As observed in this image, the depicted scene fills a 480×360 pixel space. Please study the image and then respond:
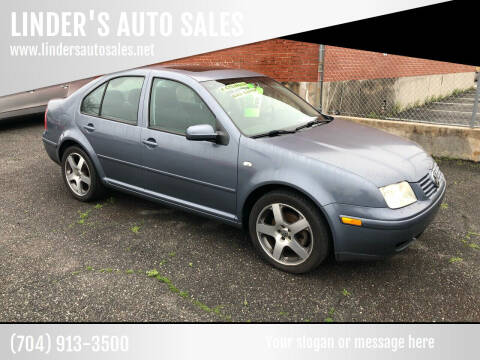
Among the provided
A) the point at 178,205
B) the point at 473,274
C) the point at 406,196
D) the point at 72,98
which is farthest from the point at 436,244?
the point at 72,98

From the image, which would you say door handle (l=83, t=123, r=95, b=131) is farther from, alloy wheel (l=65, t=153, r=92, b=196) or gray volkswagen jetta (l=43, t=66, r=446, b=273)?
alloy wheel (l=65, t=153, r=92, b=196)

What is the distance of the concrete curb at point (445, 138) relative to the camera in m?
6.54

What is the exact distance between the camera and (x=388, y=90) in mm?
10117

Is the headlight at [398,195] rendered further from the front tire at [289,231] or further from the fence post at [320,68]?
the fence post at [320,68]

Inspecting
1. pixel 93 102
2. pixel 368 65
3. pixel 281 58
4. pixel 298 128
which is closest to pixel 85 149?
pixel 93 102

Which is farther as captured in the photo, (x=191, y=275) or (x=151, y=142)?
(x=151, y=142)

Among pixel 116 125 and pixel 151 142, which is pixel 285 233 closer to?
pixel 151 142

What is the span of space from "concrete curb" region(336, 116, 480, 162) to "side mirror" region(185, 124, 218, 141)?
4654 mm

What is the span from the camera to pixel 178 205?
4047 mm

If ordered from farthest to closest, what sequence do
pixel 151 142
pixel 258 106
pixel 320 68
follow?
pixel 320 68
pixel 151 142
pixel 258 106

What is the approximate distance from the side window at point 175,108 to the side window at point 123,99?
23 cm

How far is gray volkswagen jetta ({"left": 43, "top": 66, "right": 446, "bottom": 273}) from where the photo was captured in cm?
311

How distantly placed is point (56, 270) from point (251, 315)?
69.4 inches

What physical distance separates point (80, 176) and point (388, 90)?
7.88 m
